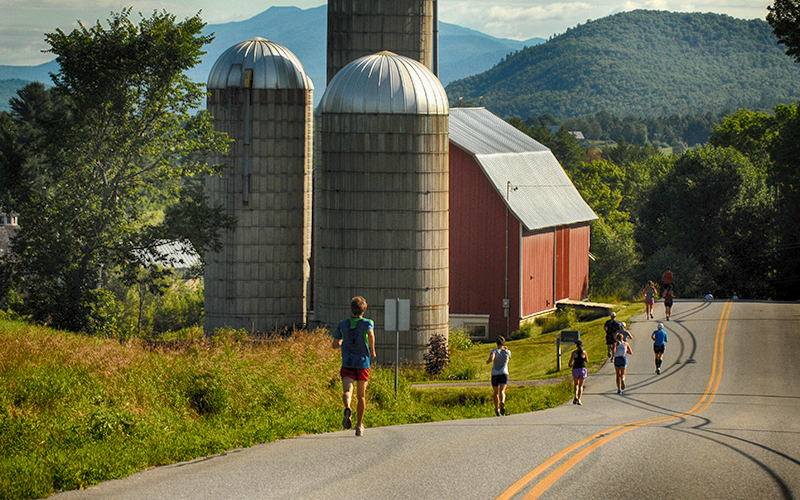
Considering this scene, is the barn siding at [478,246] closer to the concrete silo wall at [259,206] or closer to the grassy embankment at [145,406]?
the concrete silo wall at [259,206]

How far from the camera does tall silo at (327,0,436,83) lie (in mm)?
36781

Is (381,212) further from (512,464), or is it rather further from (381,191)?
(512,464)

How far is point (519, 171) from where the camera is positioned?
4866 cm

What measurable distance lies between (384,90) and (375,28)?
20.9 ft

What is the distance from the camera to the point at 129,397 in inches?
521

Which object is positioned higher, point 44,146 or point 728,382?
point 44,146

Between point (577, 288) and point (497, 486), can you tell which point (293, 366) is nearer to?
point (497, 486)

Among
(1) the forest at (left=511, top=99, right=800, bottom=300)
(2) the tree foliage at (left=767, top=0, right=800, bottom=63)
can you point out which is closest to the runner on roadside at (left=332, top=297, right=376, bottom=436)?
(2) the tree foliage at (left=767, top=0, right=800, bottom=63)

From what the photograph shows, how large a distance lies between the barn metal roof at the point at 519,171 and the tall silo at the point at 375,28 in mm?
8623

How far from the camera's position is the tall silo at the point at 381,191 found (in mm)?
31703

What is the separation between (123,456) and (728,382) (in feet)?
67.0

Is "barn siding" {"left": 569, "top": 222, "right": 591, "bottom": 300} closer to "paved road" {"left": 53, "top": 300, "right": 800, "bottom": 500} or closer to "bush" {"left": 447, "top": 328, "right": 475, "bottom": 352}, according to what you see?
"bush" {"left": 447, "top": 328, "right": 475, "bottom": 352}

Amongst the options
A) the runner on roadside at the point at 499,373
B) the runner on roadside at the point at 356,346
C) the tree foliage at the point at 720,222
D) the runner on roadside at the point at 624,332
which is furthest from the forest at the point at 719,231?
the runner on roadside at the point at 356,346

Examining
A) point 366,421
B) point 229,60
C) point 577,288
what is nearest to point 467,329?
point 577,288
